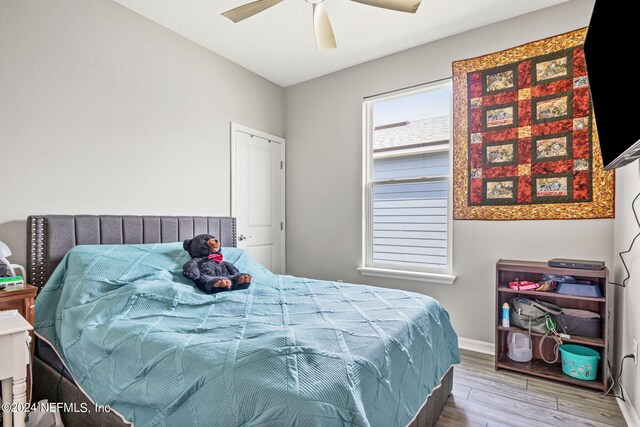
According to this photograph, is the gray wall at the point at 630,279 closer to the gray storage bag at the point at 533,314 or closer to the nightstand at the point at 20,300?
the gray storage bag at the point at 533,314

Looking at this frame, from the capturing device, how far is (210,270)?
7.64 feet

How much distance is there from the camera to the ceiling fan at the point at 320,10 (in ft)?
6.38

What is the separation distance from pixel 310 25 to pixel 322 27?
0.76 meters

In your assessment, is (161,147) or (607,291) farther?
(161,147)

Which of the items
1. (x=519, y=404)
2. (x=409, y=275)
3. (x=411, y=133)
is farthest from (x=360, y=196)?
(x=519, y=404)

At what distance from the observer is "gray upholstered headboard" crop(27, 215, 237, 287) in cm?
203

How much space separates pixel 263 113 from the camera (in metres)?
3.89

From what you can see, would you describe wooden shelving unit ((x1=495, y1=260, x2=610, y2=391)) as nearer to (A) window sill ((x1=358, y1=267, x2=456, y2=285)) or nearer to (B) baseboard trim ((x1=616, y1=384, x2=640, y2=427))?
(B) baseboard trim ((x1=616, y1=384, x2=640, y2=427))

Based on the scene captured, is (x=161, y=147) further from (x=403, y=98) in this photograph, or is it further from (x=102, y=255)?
(x=403, y=98)

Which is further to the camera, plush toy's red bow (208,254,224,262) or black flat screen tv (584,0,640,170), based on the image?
plush toy's red bow (208,254,224,262)

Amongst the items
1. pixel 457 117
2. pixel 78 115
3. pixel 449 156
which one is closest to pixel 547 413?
pixel 449 156

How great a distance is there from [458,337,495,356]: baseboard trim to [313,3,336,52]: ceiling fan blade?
109 inches

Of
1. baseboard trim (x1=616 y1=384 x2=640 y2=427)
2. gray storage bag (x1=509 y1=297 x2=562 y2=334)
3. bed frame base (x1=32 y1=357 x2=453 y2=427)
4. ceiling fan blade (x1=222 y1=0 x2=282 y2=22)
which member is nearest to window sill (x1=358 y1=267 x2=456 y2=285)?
gray storage bag (x1=509 y1=297 x2=562 y2=334)

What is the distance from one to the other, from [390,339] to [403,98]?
270 cm
